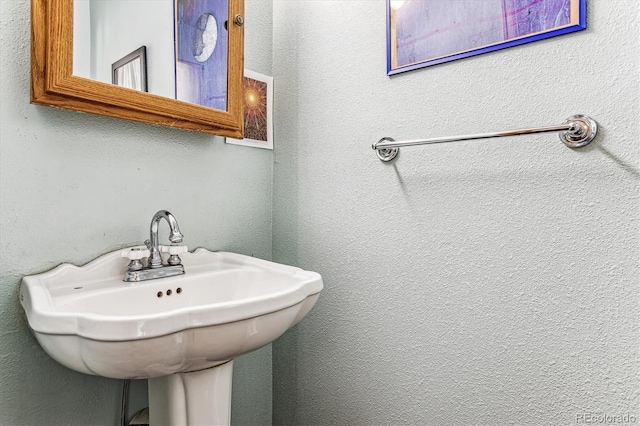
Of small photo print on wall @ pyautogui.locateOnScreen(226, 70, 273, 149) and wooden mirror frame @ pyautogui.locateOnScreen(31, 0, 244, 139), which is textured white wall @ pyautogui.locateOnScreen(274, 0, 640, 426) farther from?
wooden mirror frame @ pyautogui.locateOnScreen(31, 0, 244, 139)

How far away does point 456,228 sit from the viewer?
995 mm

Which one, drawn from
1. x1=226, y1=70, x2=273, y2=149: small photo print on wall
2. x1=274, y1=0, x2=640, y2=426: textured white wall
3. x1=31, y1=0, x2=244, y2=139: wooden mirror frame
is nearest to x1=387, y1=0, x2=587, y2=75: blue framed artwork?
x1=274, y1=0, x2=640, y2=426: textured white wall

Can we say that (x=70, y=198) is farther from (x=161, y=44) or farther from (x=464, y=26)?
(x=464, y=26)

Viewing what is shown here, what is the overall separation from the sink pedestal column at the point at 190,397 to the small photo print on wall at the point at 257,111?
71 cm

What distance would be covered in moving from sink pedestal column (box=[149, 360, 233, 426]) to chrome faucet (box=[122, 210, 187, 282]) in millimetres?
249

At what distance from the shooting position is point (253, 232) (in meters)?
1.34

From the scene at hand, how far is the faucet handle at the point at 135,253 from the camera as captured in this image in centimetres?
95

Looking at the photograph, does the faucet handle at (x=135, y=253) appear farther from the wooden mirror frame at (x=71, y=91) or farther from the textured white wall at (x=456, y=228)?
the textured white wall at (x=456, y=228)

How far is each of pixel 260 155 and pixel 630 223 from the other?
1.03 metres

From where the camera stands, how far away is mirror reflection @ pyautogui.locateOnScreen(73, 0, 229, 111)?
92cm
